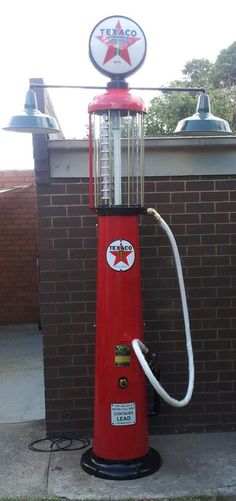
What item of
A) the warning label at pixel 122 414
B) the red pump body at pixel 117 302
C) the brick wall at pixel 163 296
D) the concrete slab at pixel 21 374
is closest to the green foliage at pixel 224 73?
the concrete slab at pixel 21 374

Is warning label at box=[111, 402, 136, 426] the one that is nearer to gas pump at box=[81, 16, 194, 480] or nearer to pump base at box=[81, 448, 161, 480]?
gas pump at box=[81, 16, 194, 480]

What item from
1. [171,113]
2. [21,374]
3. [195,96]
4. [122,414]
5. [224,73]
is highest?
[224,73]

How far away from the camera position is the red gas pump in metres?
3.87

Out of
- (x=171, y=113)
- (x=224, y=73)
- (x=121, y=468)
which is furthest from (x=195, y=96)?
(x=121, y=468)

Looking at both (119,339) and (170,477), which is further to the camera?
(170,477)

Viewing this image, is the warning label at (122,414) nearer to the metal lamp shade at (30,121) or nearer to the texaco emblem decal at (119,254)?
the texaco emblem decal at (119,254)

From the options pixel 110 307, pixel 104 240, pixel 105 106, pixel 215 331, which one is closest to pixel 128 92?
pixel 105 106

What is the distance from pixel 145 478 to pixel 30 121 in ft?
8.24

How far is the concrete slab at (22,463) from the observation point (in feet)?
12.9

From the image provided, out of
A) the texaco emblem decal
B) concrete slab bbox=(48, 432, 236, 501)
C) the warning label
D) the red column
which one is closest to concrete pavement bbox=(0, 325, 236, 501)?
concrete slab bbox=(48, 432, 236, 501)

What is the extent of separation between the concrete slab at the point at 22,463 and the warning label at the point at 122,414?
2.09ft

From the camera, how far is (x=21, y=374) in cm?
674

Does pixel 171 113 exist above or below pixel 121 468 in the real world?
above

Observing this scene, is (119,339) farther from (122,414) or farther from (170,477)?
(170,477)
